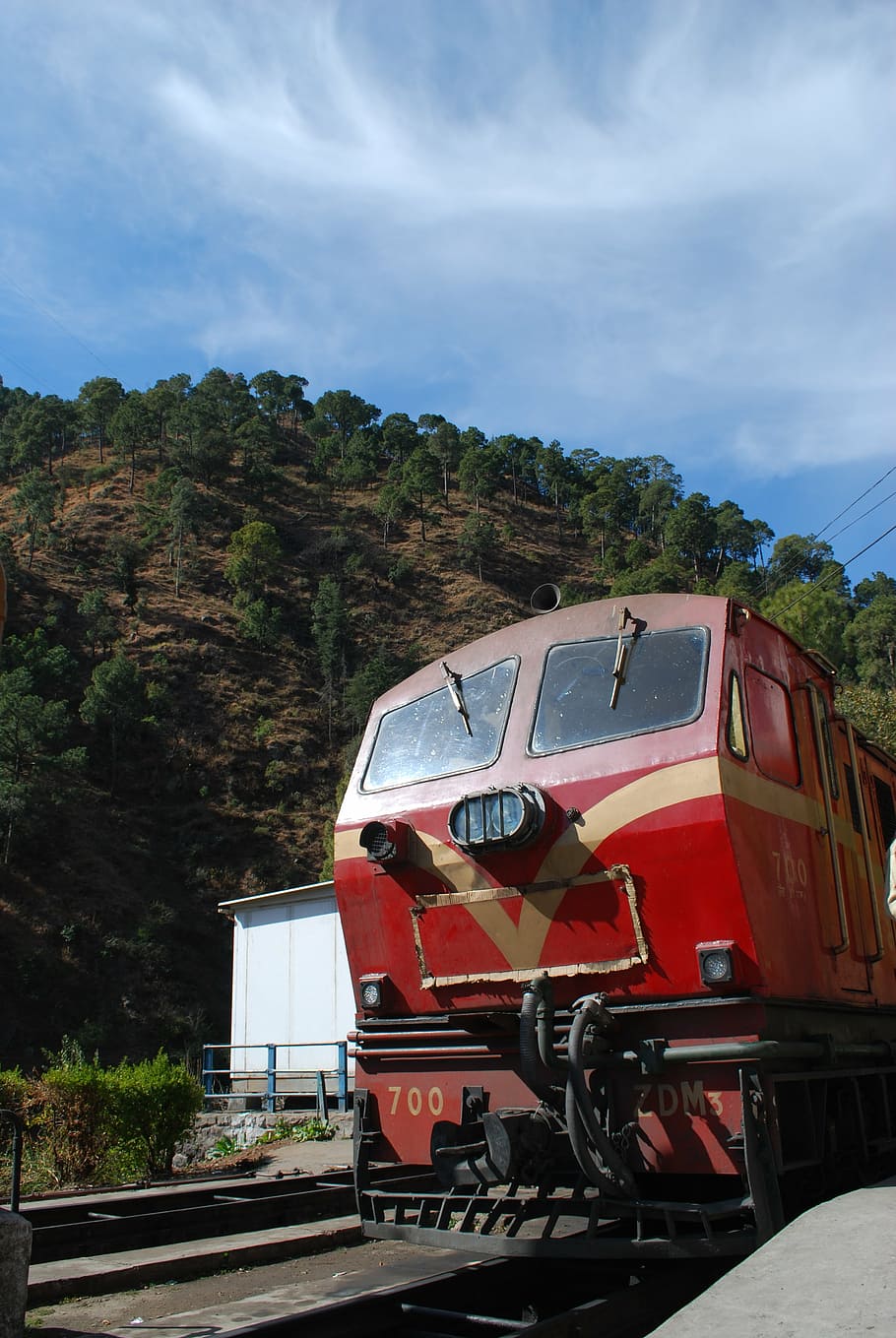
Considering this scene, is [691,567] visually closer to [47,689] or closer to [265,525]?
[265,525]

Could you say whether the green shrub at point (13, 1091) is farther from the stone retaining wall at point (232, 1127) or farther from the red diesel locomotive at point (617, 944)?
the red diesel locomotive at point (617, 944)

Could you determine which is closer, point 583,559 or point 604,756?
point 604,756

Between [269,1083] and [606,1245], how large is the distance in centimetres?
1657

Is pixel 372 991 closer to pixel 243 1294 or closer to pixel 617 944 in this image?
pixel 617 944

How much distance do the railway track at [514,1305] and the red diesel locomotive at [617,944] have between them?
0.76 feet

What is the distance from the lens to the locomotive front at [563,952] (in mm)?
4805

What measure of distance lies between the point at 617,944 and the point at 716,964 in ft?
1.76

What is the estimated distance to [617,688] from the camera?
18.9 feet

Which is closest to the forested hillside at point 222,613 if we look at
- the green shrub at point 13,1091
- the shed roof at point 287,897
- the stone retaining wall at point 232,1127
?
the shed roof at point 287,897

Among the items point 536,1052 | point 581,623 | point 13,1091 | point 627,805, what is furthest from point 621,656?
point 13,1091

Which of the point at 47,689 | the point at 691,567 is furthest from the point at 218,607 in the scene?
the point at 691,567

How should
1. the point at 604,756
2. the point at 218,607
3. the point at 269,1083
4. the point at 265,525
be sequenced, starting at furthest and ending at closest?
the point at 265,525 < the point at 218,607 < the point at 269,1083 < the point at 604,756

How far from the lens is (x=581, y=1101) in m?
4.71

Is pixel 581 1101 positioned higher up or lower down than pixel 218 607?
lower down
